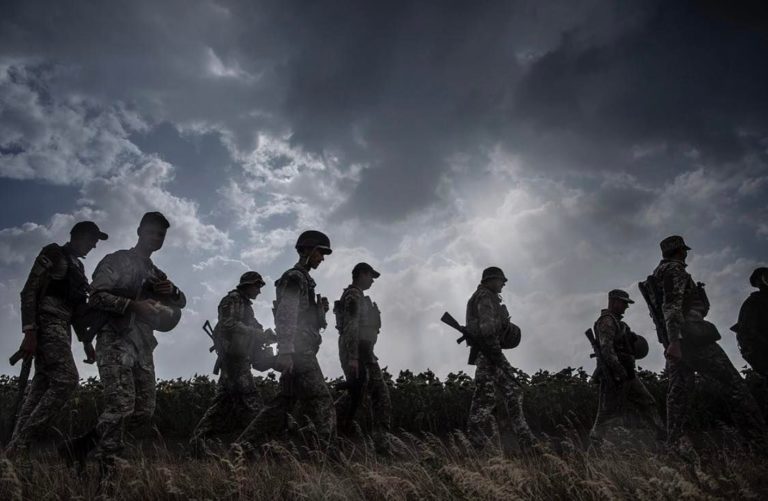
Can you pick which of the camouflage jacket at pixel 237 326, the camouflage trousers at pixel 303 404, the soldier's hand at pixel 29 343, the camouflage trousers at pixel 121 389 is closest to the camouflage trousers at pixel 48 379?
the soldier's hand at pixel 29 343

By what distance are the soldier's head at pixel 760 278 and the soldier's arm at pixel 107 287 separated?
23.8ft

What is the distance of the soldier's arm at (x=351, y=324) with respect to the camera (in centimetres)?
692

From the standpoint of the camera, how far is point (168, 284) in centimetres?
473

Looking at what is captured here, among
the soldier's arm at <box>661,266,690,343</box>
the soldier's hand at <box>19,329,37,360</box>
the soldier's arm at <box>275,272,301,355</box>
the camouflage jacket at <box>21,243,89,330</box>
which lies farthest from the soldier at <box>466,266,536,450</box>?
the soldier's hand at <box>19,329,37,360</box>

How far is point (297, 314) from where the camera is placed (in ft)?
17.8

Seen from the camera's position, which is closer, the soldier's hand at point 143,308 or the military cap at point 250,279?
the soldier's hand at point 143,308

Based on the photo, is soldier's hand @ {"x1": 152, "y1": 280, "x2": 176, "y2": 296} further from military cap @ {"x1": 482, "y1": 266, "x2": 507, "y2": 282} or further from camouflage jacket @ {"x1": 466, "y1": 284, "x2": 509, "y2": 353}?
military cap @ {"x1": 482, "y1": 266, "x2": 507, "y2": 282}

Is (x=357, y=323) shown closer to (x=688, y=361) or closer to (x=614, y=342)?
(x=614, y=342)

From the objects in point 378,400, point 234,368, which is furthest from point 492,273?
point 234,368

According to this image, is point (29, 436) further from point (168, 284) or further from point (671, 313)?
point (671, 313)

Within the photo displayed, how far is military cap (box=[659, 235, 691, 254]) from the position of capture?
6.56 m

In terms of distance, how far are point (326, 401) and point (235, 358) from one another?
2.42 m

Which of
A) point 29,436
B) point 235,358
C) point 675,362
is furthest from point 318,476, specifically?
point 675,362

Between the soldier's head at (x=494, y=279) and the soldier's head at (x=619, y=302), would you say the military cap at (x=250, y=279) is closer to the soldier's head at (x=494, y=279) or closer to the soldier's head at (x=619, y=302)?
the soldier's head at (x=494, y=279)
